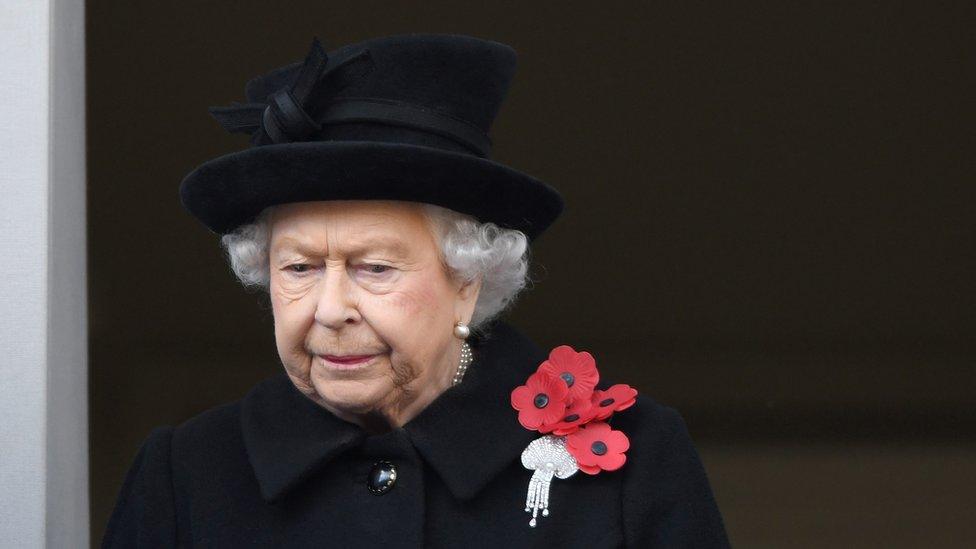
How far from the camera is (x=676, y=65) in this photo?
25.2 feet

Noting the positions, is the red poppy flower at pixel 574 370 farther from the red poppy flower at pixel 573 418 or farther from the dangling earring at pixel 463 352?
the dangling earring at pixel 463 352

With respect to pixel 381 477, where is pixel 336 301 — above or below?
above

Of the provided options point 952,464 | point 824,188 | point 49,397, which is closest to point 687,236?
point 824,188

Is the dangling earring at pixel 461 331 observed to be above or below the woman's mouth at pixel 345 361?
above

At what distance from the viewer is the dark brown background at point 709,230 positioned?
724 centimetres

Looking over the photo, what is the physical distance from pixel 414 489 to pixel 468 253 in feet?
1.58

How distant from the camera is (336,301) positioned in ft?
8.11

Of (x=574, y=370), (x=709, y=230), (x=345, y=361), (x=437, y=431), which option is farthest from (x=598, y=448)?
(x=709, y=230)

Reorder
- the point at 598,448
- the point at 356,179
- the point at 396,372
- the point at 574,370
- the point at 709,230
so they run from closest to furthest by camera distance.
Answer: the point at 356,179 → the point at 396,372 → the point at 598,448 → the point at 574,370 → the point at 709,230

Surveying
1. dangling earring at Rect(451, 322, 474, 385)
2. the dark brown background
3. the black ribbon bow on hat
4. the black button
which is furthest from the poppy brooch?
the dark brown background

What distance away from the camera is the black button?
2664mm

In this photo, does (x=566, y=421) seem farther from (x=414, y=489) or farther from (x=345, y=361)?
(x=345, y=361)

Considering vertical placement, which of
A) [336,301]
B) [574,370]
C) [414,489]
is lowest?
[414,489]

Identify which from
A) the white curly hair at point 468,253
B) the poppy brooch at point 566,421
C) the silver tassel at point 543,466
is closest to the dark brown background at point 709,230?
the white curly hair at point 468,253
